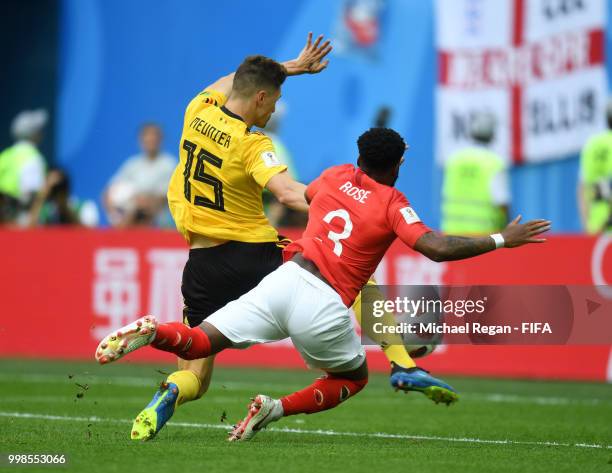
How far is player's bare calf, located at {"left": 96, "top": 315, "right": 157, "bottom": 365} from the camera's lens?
7.29 metres

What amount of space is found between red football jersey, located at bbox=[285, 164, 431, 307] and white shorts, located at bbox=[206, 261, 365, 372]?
113 millimetres

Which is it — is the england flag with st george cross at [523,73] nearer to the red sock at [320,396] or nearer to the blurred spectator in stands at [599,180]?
the blurred spectator in stands at [599,180]

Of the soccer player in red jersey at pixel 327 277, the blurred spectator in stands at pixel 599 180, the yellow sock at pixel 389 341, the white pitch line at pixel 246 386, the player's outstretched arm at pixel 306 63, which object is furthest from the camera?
the blurred spectator in stands at pixel 599 180

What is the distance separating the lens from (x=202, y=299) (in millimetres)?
8594

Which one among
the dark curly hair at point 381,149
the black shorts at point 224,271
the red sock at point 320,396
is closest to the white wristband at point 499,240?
the dark curly hair at point 381,149

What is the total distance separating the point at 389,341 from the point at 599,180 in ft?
20.6

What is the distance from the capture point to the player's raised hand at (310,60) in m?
A: 9.15

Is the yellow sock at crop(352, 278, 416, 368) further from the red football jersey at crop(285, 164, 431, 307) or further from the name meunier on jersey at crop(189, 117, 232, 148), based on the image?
the name meunier on jersey at crop(189, 117, 232, 148)

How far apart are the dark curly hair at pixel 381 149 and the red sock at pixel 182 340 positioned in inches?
54.1

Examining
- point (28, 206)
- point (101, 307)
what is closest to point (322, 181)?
point (101, 307)

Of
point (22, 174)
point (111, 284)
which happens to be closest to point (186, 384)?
point (111, 284)

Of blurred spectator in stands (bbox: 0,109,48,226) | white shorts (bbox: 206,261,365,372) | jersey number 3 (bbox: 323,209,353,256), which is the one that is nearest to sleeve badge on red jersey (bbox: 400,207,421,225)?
jersey number 3 (bbox: 323,209,353,256)

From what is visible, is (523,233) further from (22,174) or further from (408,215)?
(22,174)

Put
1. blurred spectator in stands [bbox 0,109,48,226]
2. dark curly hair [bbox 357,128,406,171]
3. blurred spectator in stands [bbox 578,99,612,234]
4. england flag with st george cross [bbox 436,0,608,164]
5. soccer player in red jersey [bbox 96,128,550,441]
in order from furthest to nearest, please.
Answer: blurred spectator in stands [bbox 0,109,48,226], england flag with st george cross [bbox 436,0,608,164], blurred spectator in stands [bbox 578,99,612,234], dark curly hair [bbox 357,128,406,171], soccer player in red jersey [bbox 96,128,550,441]
